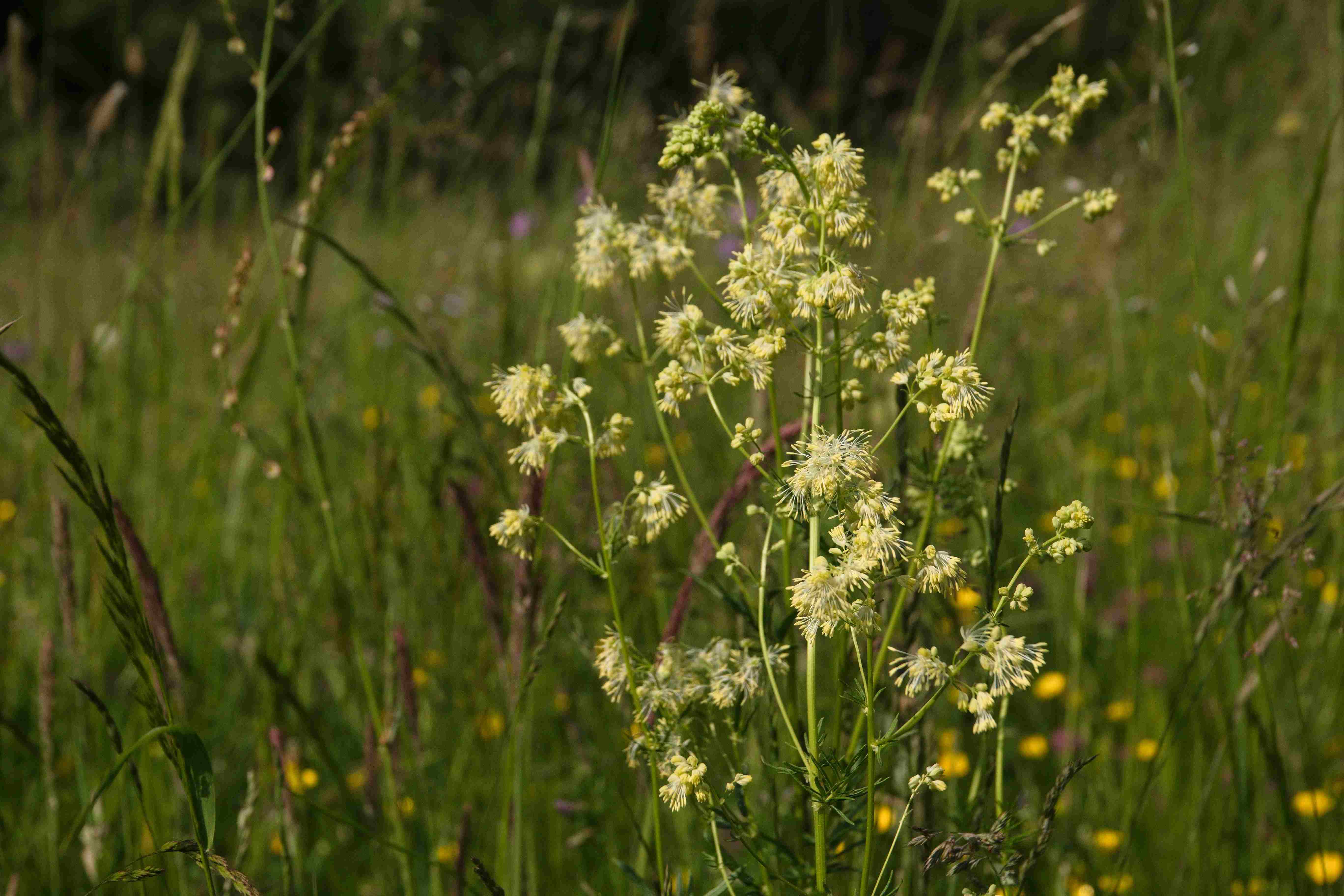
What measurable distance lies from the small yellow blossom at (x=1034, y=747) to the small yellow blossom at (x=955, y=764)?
4.3 inches

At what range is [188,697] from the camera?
180cm

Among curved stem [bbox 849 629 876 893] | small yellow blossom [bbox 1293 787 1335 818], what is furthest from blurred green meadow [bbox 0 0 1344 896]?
curved stem [bbox 849 629 876 893]

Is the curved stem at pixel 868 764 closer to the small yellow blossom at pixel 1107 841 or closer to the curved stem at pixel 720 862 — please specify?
the curved stem at pixel 720 862

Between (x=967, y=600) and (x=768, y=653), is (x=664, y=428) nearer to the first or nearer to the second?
(x=768, y=653)

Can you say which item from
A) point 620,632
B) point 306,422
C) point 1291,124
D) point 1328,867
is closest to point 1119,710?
point 1328,867

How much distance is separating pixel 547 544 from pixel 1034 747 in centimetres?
94

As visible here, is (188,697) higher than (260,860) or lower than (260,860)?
higher

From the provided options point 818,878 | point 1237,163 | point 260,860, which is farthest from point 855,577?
point 1237,163

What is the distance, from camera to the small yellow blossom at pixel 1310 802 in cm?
155

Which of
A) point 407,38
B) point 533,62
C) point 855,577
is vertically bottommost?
point 855,577

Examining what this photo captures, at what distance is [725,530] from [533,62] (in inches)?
305

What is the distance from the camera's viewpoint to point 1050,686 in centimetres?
192

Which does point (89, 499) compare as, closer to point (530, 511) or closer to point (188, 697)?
point (530, 511)

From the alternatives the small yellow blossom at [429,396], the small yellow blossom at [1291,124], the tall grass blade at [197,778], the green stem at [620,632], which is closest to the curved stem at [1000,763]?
the green stem at [620,632]
